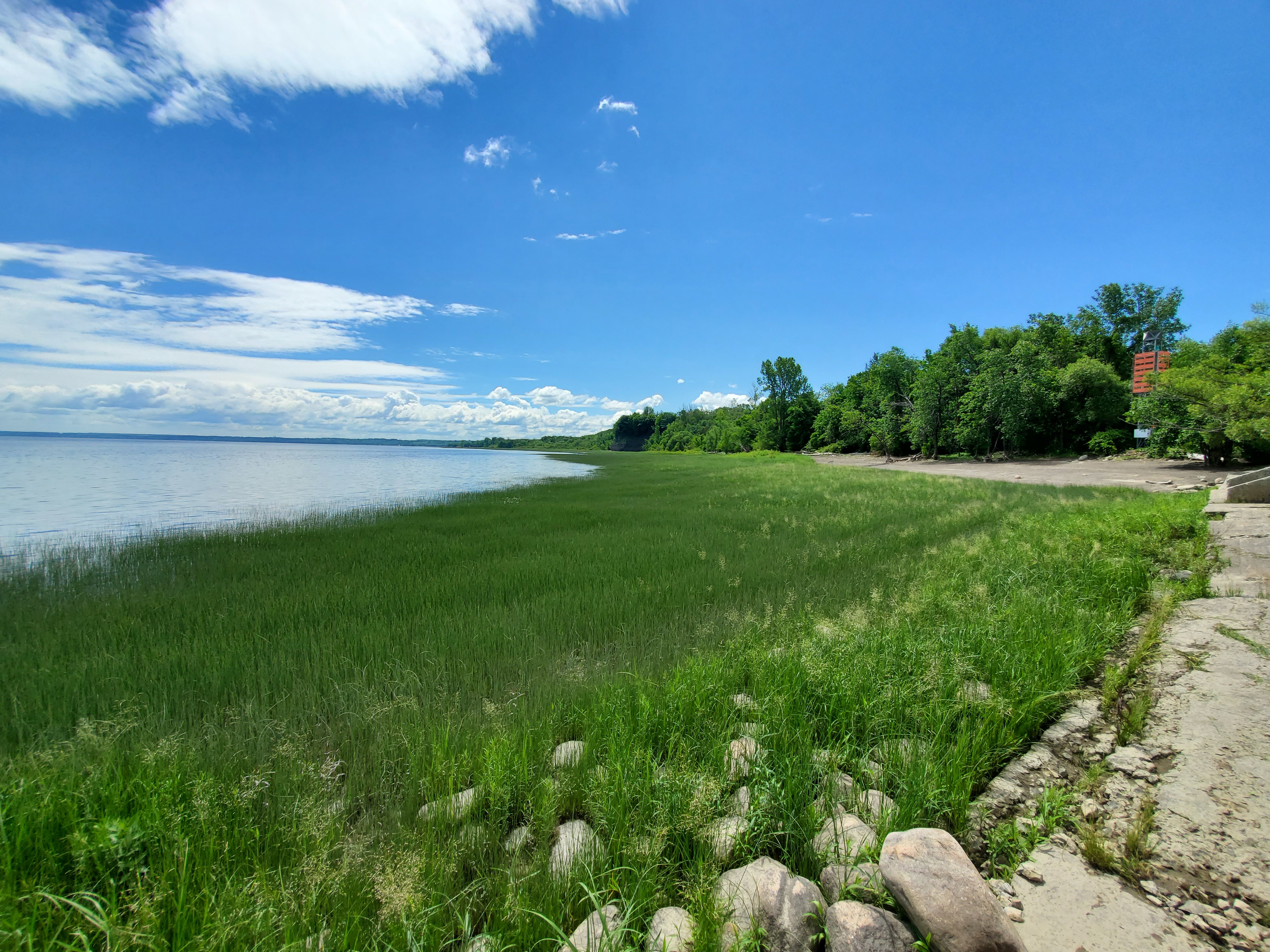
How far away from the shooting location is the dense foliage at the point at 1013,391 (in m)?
42.9

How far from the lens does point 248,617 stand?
256 inches

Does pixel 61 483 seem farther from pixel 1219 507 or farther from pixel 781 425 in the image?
pixel 781 425

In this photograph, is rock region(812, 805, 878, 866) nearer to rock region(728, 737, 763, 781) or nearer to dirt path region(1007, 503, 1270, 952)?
rock region(728, 737, 763, 781)

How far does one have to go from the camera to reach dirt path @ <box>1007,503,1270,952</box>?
2.13 metres

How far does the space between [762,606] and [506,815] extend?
4.59 m

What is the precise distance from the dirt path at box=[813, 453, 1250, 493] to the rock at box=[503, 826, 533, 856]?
27.2 meters

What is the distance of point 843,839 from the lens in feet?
8.50

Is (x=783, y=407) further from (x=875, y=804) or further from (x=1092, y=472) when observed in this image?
(x=875, y=804)

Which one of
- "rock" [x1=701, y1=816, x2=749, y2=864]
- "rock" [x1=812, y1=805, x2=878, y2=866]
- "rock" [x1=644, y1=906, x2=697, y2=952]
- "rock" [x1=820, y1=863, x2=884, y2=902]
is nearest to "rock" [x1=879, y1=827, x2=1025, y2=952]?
"rock" [x1=820, y1=863, x2=884, y2=902]

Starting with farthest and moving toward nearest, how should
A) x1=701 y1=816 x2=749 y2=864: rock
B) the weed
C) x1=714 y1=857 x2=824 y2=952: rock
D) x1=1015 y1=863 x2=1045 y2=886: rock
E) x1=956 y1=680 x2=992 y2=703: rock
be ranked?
the weed, x1=956 y1=680 x2=992 y2=703: rock, x1=701 y1=816 x2=749 y2=864: rock, x1=1015 y1=863 x2=1045 y2=886: rock, x1=714 y1=857 x2=824 y2=952: rock

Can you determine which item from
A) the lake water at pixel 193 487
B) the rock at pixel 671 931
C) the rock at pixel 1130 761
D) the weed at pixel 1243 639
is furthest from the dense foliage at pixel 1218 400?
the lake water at pixel 193 487

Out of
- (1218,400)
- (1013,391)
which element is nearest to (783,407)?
(1013,391)

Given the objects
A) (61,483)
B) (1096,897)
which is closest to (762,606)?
(1096,897)

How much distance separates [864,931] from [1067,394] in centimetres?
5684
